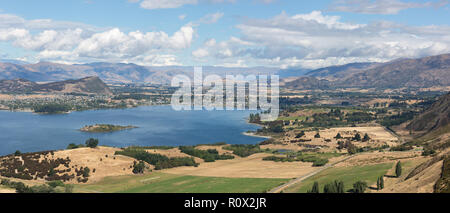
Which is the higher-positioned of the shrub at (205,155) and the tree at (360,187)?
the tree at (360,187)

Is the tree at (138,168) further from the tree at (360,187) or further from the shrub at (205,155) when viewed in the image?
the tree at (360,187)

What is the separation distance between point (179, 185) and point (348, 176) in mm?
27684

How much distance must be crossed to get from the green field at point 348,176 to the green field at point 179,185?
16.3ft

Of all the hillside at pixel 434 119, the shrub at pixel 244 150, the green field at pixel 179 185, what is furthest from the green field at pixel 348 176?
the hillside at pixel 434 119

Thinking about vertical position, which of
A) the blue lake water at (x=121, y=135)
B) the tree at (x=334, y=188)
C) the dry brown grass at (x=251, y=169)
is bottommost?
the blue lake water at (x=121, y=135)

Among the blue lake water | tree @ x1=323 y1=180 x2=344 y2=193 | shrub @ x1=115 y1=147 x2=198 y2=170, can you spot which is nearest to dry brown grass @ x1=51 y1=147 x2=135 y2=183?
shrub @ x1=115 y1=147 x2=198 y2=170

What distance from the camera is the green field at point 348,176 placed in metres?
57.2

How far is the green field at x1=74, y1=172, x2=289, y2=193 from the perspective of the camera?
6198cm

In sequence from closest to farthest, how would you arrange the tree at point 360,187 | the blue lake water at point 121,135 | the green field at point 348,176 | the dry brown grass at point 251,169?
the tree at point 360,187
the green field at point 348,176
the dry brown grass at point 251,169
the blue lake water at point 121,135

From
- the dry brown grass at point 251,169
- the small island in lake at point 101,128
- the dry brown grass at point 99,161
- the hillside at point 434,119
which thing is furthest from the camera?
the small island in lake at point 101,128

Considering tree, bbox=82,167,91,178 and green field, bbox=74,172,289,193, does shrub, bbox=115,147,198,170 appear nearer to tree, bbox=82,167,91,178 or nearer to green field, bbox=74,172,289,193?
green field, bbox=74,172,289,193

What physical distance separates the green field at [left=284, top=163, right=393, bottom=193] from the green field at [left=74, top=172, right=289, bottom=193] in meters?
4.96

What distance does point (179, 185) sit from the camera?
67875mm
